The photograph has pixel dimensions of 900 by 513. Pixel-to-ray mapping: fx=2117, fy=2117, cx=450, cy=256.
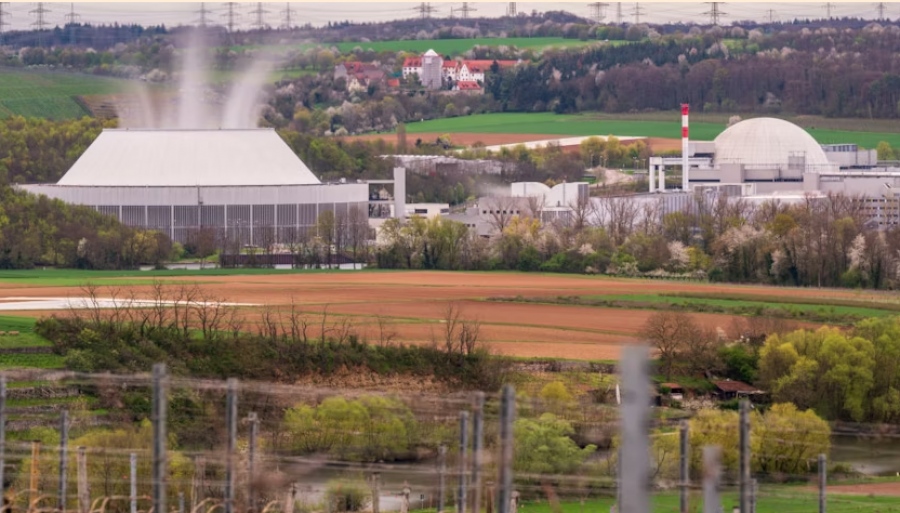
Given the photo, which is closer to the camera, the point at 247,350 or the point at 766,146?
the point at 247,350

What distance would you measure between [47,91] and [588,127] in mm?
31904

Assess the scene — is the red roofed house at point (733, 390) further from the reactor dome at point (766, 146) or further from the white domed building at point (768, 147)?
the reactor dome at point (766, 146)

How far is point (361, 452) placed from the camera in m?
30.9

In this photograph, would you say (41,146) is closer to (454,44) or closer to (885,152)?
(885,152)

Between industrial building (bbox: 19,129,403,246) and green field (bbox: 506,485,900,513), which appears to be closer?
green field (bbox: 506,485,900,513)

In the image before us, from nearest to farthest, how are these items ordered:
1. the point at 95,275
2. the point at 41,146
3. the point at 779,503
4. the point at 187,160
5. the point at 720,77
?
the point at 779,503 < the point at 95,275 < the point at 187,160 < the point at 41,146 < the point at 720,77

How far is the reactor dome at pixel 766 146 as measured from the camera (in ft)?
315

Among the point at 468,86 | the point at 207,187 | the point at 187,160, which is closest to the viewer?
the point at 207,187

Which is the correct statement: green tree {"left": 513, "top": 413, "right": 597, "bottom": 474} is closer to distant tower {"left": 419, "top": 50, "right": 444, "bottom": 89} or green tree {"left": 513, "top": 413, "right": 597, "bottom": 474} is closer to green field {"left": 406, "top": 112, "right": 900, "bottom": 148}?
green field {"left": 406, "top": 112, "right": 900, "bottom": 148}

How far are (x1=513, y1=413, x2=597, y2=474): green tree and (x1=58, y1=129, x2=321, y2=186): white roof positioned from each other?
47026mm

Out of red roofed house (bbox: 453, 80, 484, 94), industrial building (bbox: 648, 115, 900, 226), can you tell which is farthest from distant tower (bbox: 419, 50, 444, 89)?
industrial building (bbox: 648, 115, 900, 226)

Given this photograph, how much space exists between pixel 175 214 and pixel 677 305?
29343 mm

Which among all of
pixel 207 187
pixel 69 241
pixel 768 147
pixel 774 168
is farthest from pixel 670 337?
pixel 768 147

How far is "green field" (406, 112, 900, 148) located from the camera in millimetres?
116688
